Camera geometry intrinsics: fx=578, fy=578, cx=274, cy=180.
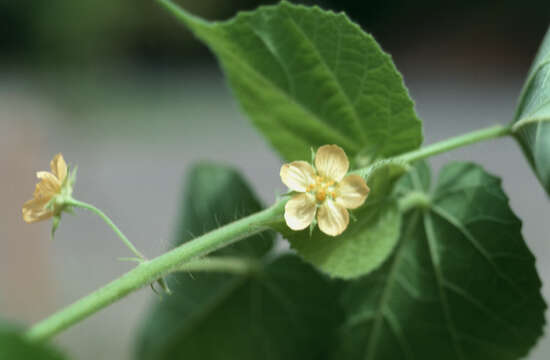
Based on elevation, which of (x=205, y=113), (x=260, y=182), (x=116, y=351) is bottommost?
(x=116, y=351)

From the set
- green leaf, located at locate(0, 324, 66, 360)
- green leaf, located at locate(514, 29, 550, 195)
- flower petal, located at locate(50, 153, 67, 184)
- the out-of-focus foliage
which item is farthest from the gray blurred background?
green leaf, located at locate(0, 324, 66, 360)

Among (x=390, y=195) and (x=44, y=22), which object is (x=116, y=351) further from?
(x=44, y=22)

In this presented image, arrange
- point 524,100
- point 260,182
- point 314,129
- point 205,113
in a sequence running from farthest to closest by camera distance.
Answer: point 205,113, point 260,182, point 314,129, point 524,100

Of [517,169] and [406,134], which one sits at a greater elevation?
[517,169]

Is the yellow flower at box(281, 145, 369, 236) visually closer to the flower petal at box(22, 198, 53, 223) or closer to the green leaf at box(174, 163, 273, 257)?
the flower petal at box(22, 198, 53, 223)

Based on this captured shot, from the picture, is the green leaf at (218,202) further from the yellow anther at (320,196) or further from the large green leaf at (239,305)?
the yellow anther at (320,196)

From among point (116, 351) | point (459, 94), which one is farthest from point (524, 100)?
point (459, 94)

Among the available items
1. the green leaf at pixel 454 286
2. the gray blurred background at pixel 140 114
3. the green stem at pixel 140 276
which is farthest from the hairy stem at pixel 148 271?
the gray blurred background at pixel 140 114
